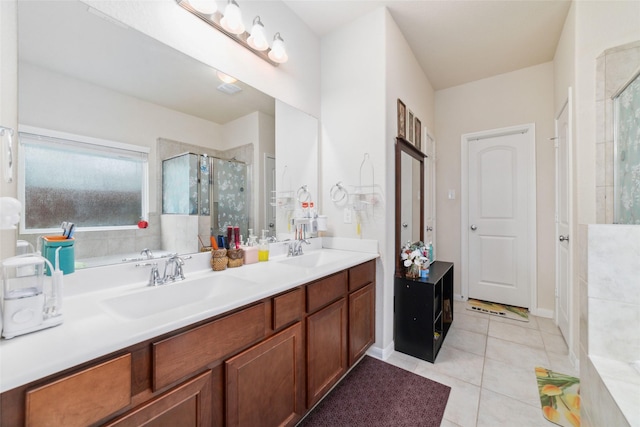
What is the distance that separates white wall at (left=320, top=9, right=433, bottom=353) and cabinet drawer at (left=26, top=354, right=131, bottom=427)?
1759 millimetres

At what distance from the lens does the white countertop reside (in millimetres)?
626

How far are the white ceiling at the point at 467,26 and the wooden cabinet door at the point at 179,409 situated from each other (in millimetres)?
2528

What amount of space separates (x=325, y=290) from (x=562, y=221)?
2.54m

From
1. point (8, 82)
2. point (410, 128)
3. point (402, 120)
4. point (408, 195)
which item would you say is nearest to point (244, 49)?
point (8, 82)

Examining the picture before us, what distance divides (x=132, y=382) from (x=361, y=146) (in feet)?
6.63

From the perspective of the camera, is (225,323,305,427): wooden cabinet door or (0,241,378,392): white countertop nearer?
(0,241,378,392): white countertop

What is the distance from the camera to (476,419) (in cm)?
150

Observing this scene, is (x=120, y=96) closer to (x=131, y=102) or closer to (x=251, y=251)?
(x=131, y=102)

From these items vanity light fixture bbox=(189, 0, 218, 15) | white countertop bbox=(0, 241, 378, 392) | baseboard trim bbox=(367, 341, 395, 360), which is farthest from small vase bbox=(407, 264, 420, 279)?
vanity light fixture bbox=(189, 0, 218, 15)

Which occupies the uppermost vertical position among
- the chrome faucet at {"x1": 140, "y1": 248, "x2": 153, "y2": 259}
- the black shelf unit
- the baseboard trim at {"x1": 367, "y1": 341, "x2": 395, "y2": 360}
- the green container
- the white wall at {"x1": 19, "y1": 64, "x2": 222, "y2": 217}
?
the white wall at {"x1": 19, "y1": 64, "x2": 222, "y2": 217}

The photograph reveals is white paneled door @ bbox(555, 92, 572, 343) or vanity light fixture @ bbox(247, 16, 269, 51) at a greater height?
vanity light fixture @ bbox(247, 16, 269, 51)

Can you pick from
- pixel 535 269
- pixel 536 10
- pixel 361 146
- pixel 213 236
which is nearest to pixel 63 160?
pixel 213 236

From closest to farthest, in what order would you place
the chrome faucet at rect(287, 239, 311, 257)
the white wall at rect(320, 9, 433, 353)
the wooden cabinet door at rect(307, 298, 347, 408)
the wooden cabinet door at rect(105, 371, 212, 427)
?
the wooden cabinet door at rect(105, 371, 212, 427) < the wooden cabinet door at rect(307, 298, 347, 408) < the chrome faucet at rect(287, 239, 311, 257) < the white wall at rect(320, 9, 433, 353)

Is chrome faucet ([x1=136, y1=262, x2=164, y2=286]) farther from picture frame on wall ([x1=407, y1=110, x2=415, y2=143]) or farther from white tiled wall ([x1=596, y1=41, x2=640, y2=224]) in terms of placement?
white tiled wall ([x1=596, y1=41, x2=640, y2=224])
